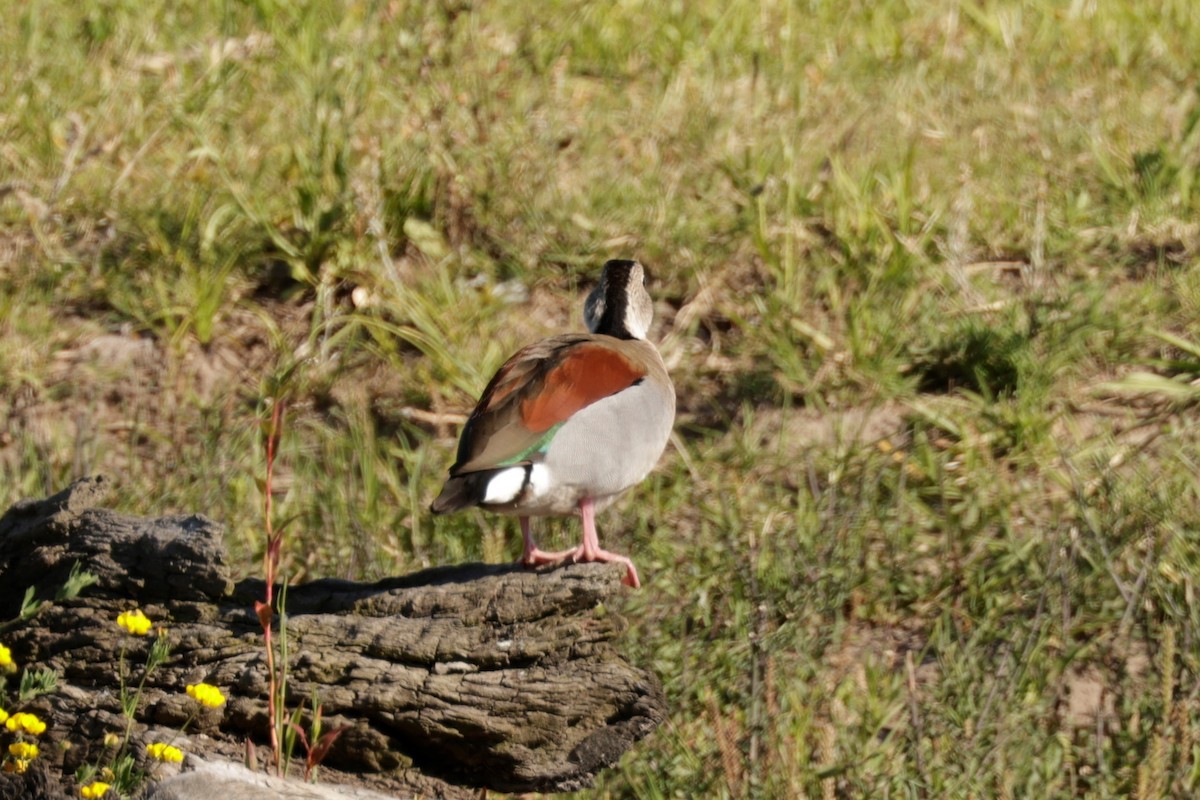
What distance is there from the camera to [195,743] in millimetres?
3480

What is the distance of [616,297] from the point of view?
16.2 feet

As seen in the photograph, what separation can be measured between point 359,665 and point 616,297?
69.4 inches

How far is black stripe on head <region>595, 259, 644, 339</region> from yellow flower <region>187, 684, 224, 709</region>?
6.74 feet

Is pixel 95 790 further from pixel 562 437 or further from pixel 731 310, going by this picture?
pixel 731 310

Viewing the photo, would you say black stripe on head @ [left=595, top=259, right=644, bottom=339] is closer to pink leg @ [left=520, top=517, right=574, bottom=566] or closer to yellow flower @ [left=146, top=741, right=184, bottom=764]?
pink leg @ [left=520, top=517, right=574, bottom=566]

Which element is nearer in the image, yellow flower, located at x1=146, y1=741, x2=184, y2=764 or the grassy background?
yellow flower, located at x1=146, y1=741, x2=184, y2=764

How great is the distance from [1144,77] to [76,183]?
511cm

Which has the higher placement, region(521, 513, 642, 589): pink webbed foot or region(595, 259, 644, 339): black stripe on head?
region(595, 259, 644, 339): black stripe on head

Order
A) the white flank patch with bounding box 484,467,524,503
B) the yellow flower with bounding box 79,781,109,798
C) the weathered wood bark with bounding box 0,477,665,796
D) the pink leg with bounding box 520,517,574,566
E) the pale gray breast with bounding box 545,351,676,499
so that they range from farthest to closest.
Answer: the pink leg with bounding box 520,517,574,566 < the pale gray breast with bounding box 545,351,676,499 < the white flank patch with bounding box 484,467,524,503 < the weathered wood bark with bounding box 0,477,665,796 < the yellow flower with bounding box 79,781,109,798

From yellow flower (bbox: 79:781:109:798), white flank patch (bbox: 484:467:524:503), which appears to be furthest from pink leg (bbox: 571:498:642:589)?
yellow flower (bbox: 79:781:109:798)

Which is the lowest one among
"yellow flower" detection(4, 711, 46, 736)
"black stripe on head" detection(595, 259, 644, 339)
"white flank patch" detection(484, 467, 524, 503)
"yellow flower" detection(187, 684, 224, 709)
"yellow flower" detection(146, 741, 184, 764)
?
"yellow flower" detection(146, 741, 184, 764)

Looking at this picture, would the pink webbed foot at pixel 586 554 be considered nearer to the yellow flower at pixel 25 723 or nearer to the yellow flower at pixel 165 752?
the yellow flower at pixel 165 752

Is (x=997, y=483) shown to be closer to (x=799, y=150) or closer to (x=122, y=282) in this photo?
(x=799, y=150)

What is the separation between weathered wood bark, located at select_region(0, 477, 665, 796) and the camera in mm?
3531
